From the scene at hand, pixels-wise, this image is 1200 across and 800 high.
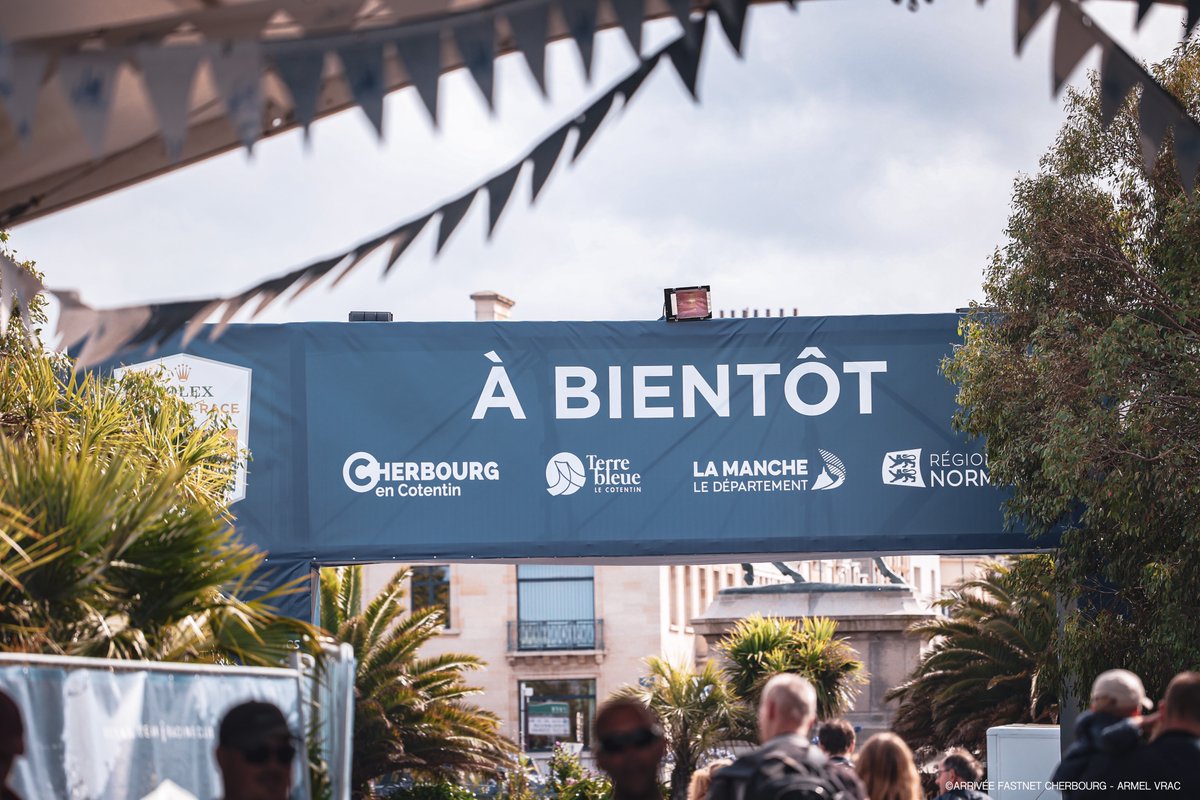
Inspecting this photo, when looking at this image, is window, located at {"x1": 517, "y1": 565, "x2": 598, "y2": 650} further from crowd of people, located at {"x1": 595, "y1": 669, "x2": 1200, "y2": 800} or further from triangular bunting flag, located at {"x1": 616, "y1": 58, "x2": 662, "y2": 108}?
triangular bunting flag, located at {"x1": 616, "y1": 58, "x2": 662, "y2": 108}

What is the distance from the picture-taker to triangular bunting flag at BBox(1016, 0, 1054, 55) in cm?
338

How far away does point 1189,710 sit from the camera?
5039 mm

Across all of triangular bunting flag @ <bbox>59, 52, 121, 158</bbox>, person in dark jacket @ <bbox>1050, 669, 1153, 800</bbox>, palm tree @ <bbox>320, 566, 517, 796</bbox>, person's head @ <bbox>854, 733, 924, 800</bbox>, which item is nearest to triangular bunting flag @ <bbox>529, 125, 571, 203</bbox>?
triangular bunting flag @ <bbox>59, 52, 121, 158</bbox>

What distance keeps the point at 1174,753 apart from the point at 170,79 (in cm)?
393

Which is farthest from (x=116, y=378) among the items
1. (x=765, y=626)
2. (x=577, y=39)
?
(x=765, y=626)

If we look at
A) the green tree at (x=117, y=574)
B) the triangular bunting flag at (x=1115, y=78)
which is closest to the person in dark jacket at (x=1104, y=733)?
the triangular bunting flag at (x=1115, y=78)

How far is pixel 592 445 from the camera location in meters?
17.5

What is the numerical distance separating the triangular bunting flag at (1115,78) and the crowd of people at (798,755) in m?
1.87

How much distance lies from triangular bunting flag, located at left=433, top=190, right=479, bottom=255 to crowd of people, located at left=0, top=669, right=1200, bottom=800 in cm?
118

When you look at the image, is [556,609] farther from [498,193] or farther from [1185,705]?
[498,193]

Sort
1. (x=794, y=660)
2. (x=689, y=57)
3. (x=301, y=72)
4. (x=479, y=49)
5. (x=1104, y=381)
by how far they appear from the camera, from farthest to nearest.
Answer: (x=794, y=660)
(x=1104, y=381)
(x=689, y=57)
(x=479, y=49)
(x=301, y=72)

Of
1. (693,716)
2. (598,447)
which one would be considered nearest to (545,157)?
(598,447)

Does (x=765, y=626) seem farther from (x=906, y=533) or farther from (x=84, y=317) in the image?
(x=84, y=317)

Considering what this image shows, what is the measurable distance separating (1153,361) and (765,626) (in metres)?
16.0
